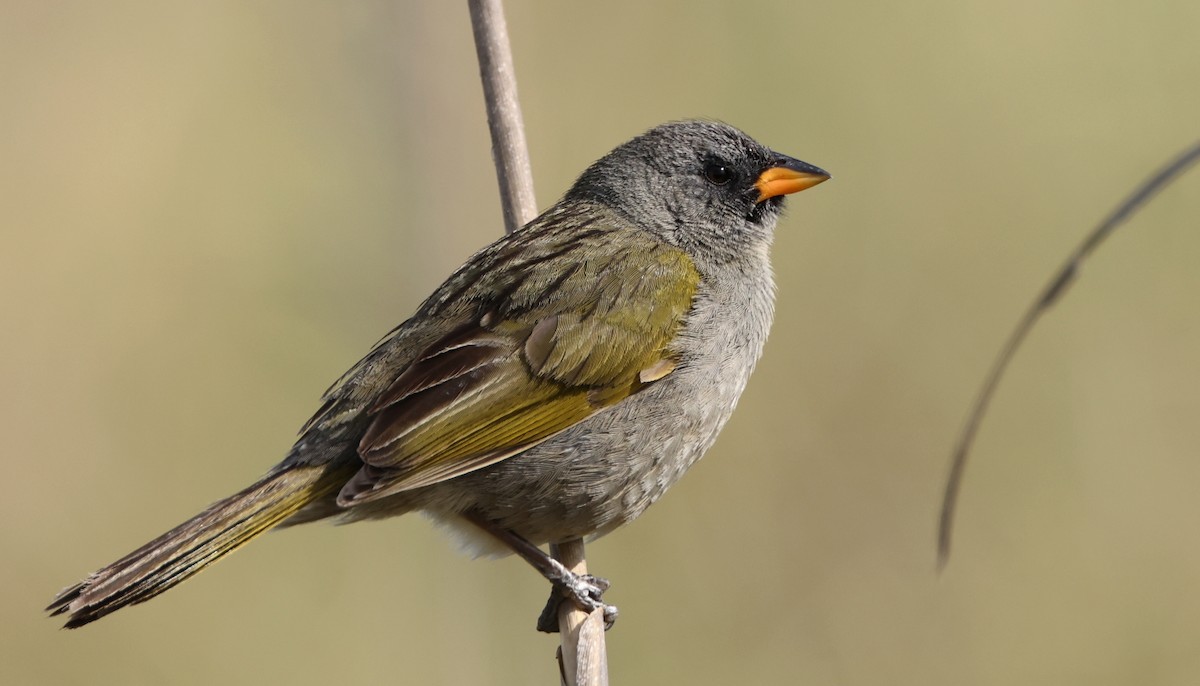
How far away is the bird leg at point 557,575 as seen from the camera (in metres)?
3.69

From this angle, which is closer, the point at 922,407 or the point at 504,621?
the point at 504,621

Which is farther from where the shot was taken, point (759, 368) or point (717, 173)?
point (759, 368)

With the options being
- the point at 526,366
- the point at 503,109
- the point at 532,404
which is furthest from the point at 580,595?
the point at 503,109

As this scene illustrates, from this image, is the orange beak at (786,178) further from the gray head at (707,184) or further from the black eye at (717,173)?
the black eye at (717,173)

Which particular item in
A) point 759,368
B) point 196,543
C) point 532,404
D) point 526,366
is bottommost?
point 759,368

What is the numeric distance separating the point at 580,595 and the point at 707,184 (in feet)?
5.10

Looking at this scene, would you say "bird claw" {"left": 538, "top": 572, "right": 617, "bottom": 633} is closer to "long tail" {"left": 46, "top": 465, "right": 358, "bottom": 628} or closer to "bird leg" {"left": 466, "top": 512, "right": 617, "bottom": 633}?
"bird leg" {"left": 466, "top": 512, "right": 617, "bottom": 633}

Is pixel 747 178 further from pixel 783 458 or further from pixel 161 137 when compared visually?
pixel 161 137

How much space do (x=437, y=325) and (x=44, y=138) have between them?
3597 millimetres

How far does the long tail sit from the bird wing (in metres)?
0.18

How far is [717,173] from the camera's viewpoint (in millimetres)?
4453

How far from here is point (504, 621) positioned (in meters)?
5.10

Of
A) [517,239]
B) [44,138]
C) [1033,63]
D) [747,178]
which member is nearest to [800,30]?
[1033,63]

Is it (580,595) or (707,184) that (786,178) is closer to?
(707,184)
